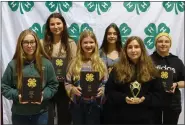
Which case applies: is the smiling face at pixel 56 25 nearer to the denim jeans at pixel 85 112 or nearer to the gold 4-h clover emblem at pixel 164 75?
the denim jeans at pixel 85 112

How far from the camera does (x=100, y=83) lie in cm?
268

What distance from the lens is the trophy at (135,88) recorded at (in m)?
2.56

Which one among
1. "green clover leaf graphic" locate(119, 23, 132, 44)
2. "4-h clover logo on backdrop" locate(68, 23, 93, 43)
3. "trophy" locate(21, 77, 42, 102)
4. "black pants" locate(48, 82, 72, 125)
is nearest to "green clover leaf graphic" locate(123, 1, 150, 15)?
"green clover leaf graphic" locate(119, 23, 132, 44)

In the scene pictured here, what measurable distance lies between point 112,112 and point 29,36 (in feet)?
3.39

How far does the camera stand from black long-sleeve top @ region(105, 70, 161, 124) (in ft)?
8.48

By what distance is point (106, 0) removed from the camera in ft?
11.9

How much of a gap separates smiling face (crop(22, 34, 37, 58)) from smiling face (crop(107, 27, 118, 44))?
0.89m

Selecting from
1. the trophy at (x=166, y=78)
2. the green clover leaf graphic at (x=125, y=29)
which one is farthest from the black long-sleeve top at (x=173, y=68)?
the green clover leaf graphic at (x=125, y=29)

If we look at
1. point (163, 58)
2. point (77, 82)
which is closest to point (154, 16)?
point (163, 58)

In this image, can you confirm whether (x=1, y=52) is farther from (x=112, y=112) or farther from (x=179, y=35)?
Answer: (x=179, y=35)

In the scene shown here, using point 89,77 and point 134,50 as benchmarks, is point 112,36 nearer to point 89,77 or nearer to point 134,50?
point 134,50

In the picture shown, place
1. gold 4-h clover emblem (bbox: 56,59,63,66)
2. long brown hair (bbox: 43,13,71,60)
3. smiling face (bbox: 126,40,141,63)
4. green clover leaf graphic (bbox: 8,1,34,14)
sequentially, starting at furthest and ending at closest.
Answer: green clover leaf graphic (bbox: 8,1,34,14)
long brown hair (bbox: 43,13,71,60)
gold 4-h clover emblem (bbox: 56,59,63,66)
smiling face (bbox: 126,40,141,63)

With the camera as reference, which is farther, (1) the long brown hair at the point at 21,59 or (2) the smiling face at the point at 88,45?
(2) the smiling face at the point at 88,45

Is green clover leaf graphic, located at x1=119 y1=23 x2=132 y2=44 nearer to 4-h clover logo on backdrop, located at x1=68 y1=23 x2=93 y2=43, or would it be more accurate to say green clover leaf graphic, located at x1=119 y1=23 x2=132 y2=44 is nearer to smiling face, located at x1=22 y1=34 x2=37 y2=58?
4-h clover logo on backdrop, located at x1=68 y1=23 x2=93 y2=43
